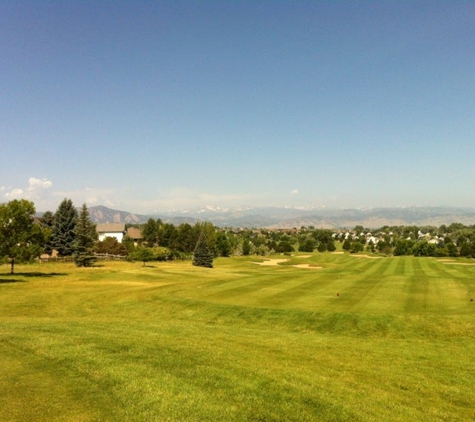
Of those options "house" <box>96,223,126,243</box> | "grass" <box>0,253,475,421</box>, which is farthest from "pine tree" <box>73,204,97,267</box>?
"house" <box>96,223,126,243</box>

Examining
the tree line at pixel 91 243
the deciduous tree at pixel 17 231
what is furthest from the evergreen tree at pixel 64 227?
the deciduous tree at pixel 17 231

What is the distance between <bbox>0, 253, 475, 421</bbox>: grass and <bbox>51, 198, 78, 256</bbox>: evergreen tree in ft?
175

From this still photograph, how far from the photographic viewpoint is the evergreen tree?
7594cm

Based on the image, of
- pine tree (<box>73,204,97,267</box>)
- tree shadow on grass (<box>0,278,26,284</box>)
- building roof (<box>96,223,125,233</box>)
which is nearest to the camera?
tree shadow on grass (<box>0,278,26,284</box>)

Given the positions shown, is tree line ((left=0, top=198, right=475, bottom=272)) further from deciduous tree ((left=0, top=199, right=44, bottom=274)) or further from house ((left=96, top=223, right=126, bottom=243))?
house ((left=96, top=223, right=126, bottom=243))

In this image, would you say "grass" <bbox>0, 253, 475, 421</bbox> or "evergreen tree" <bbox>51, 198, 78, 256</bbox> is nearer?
"grass" <bbox>0, 253, 475, 421</bbox>

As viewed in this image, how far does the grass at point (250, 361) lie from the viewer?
8961 millimetres

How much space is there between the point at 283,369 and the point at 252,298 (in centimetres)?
1557

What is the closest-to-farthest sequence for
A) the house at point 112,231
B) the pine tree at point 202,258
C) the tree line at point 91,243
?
1. the tree line at point 91,243
2. the pine tree at point 202,258
3. the house at point 112,231

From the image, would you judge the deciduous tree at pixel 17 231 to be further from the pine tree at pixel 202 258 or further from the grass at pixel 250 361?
the pine tree at pixel 202 258

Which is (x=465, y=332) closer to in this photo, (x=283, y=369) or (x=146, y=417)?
(x=283, y=369)

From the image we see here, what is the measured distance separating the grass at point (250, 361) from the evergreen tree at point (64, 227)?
175ft

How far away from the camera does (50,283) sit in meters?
37.1

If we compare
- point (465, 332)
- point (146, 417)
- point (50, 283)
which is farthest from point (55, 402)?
point (50, 283)
